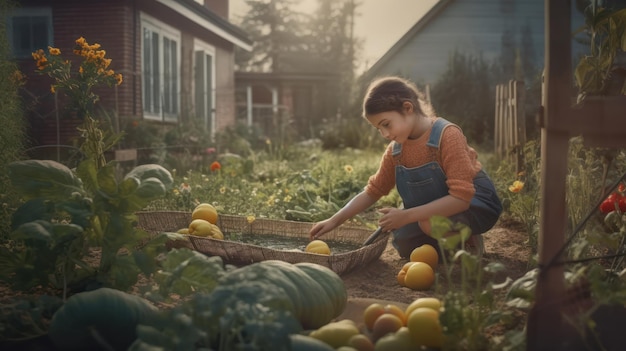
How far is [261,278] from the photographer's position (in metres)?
2.09

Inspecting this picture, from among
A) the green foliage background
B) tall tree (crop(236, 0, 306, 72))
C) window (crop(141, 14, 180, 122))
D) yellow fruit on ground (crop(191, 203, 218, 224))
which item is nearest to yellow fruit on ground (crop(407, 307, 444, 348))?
yellow fruit on ground (crop(191, 203, 218, 224))

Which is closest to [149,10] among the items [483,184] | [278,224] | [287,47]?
[278,224]

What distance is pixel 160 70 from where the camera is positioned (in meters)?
11.2

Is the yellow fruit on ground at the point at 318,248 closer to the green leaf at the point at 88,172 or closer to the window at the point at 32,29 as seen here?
the green leaf at the point at 88,172

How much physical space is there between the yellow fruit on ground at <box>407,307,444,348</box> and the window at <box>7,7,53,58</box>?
8.94m

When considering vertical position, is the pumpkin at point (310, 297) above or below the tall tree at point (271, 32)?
below

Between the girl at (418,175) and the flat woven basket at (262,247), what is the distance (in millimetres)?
229

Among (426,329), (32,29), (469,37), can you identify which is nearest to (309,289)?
(426,329)

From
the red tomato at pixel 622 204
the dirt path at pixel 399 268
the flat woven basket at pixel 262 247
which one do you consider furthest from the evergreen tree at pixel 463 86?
the red tomato at pixel 622 204

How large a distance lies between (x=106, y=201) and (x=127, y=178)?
4.7 inches

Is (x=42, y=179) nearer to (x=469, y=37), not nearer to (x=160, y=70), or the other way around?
(x=160, y=70)

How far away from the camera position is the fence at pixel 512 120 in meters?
6.63

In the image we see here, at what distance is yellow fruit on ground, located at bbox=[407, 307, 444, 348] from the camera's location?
201 cm

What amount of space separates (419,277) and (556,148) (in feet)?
4.16
